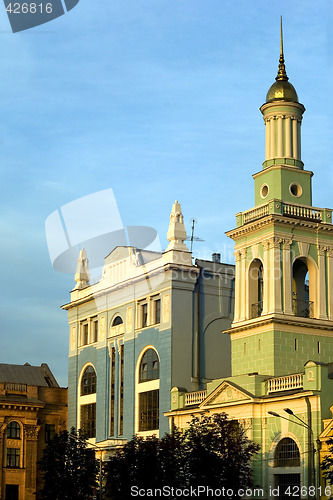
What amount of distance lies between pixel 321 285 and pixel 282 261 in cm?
295

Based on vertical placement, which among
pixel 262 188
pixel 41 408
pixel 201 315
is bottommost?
pixel 41 408

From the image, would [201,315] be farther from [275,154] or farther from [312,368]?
[312,368]

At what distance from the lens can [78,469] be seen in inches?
2253

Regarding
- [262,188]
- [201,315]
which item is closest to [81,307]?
[201,315]

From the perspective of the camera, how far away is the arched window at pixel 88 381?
70.2m

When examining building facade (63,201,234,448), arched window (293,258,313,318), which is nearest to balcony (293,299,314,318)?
arched window (293,258,313,318)

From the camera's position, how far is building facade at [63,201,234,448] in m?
61.0

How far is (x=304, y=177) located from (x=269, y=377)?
39.0ft

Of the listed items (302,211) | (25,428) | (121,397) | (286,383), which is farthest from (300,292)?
(25,428)

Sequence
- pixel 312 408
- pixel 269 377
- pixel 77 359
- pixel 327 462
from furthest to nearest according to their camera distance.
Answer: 1. pixel 77 359
2. pixel 269 377
3. pixel 312 408
4. pixel 327 462

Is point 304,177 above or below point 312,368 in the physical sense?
above

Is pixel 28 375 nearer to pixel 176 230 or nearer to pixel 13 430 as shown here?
pixel 13 430

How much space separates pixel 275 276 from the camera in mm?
52875

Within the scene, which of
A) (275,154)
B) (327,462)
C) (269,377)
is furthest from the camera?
(275,154)
